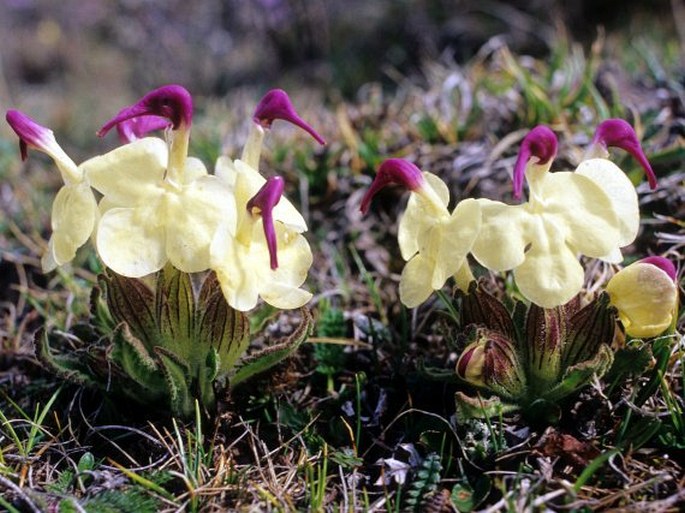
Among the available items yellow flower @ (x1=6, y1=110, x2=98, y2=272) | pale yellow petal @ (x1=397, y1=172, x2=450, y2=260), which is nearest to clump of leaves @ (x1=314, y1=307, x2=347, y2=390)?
pale yellow petal @ (x1=397, y1=172, x2=450, y2=260)

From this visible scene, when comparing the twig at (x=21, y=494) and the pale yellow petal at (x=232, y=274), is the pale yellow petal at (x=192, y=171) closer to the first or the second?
the pale yellow petal at (x=232, y=274)

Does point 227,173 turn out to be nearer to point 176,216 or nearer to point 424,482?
point 176,216

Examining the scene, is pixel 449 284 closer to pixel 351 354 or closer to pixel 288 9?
pixel 351 354

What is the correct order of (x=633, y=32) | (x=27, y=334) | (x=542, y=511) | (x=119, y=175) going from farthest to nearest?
(x=633, y=32), (x=27, y=334), (x=119, y=175), (x=542, y=511)

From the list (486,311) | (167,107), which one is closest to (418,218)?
(486,311)

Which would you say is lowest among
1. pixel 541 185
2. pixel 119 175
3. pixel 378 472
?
pixel 378 472

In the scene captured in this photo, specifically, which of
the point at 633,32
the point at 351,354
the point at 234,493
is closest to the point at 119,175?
the point at 234,493
